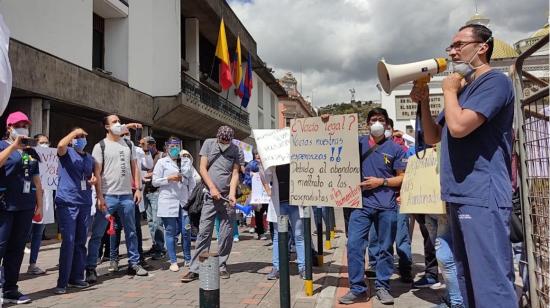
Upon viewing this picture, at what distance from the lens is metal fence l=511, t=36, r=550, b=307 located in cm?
278

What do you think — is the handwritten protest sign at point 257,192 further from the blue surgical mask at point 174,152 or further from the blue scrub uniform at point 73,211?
the blue scrub uniform at point 73,211

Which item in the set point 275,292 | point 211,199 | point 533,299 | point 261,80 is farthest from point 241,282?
point 261,80

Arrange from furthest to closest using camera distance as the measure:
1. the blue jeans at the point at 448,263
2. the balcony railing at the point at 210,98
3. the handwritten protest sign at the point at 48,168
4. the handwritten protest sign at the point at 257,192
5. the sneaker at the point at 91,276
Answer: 1. the balcony railing at the point at 210,98
2. the handwritten protest sign at the point at 257,192
3. the handwritten protest sign at the point at 48,168
4. the sneaker at the point at 91,276
5. the blue jeans at the point at 448,263

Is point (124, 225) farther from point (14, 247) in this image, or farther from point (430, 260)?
point (430, 260)

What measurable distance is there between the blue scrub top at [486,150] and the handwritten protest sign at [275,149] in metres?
3.47

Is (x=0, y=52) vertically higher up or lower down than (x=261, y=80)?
lower down

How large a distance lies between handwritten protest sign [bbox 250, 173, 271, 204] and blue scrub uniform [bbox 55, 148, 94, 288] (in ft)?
14.2

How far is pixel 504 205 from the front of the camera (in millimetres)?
2475

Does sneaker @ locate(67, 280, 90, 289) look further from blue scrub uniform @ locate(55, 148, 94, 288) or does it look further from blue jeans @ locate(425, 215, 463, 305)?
blue jeans @ locate(425, 215, 463, 305)

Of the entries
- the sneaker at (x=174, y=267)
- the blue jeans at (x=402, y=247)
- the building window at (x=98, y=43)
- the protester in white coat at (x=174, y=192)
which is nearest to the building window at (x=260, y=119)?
the building window at (x=98, y=43)

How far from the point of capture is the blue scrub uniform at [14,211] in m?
4.65

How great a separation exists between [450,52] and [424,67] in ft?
0.82

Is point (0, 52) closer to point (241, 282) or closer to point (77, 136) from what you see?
point (77, 136)

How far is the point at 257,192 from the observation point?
9656mm
